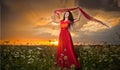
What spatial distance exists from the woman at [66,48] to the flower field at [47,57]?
59mm

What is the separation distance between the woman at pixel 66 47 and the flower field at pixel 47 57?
0.06 meters

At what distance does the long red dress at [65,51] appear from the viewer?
5.83m

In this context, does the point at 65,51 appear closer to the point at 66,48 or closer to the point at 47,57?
the point at 66,48

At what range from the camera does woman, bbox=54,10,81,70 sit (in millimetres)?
5840

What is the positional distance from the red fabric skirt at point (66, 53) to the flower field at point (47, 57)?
0.17 ft

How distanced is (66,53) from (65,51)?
3 cm

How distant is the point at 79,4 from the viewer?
590 cm

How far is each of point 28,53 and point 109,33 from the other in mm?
977

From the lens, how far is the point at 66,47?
5.86 m

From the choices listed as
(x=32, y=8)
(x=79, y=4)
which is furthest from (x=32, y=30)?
(x=79, y=4)

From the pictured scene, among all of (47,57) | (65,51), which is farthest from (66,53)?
(47,57)

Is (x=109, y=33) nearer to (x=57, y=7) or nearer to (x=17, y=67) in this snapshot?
(x=57, y=7)

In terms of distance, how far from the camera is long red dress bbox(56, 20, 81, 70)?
5830 millimetres

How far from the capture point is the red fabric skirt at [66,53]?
5.83 metres
